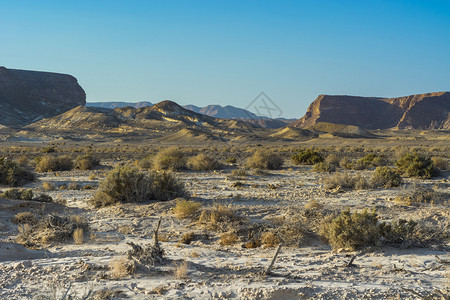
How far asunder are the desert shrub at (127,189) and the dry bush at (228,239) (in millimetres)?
4332

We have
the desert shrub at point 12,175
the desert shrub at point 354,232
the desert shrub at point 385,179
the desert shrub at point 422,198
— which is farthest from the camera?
the desert shrub at point 12,175

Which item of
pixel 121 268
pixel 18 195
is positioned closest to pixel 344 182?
pixel 121 268

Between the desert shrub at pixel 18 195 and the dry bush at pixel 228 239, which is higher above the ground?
the dry bush at pixel 228 239

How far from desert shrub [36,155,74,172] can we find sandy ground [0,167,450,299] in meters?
12.5

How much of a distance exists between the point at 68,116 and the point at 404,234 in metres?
112

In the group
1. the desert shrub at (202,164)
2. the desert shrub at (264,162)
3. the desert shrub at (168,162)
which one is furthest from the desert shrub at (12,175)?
the desert shrub at (264,162)

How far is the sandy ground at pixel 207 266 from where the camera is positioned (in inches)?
207

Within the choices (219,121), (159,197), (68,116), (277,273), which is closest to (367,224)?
(277,273)

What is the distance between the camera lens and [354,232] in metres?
7.58

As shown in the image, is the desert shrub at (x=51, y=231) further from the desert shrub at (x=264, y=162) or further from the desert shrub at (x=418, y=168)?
the desert shrub at (x=264, y=162)

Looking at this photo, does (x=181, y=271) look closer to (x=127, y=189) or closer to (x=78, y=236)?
(x=78, y=236)

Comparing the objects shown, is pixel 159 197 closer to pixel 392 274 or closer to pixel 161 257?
pixel 161 257

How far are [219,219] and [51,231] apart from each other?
12.2 ft

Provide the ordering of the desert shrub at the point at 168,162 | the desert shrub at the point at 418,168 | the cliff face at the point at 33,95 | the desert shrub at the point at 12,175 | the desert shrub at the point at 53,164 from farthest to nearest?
the cliff face at the point at 33,95
the desert shrub at the point at 53,164
the desert shrub at the point at 168,162
the desert shrub at the point at 418,168
the desert shrub at the point at 12,175
